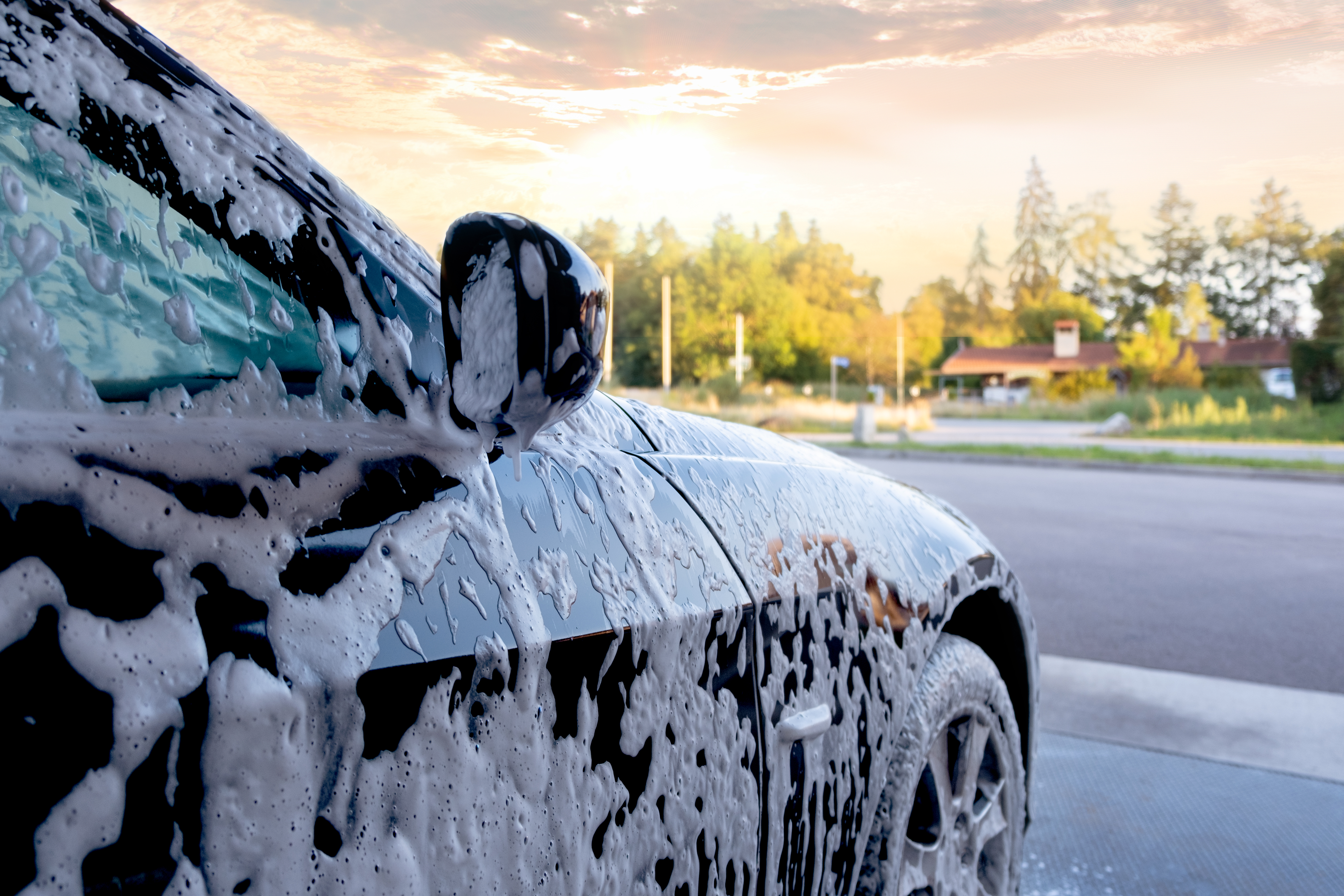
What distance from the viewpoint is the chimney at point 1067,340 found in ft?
187

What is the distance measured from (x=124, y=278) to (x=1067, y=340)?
61689mm

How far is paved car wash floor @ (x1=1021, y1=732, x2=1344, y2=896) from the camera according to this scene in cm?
266

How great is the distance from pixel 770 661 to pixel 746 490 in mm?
290

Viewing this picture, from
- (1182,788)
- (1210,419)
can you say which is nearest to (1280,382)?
(1210,419)

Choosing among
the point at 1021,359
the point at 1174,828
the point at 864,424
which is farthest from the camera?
the point at 1021,359

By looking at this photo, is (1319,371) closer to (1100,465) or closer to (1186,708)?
(1100,465)

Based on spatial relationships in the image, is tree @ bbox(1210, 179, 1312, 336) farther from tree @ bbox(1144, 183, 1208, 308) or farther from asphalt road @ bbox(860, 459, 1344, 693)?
asphalt road @ bbox(860, 459, 1344, 693)

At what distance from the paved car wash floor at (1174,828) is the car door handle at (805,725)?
1.24m

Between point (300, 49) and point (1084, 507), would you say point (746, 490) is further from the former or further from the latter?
point (1084, 507)

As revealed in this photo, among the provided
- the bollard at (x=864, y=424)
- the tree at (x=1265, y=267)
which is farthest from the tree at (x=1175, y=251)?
the bollard at (x=864, y=424)

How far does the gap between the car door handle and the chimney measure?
59843 millimetres

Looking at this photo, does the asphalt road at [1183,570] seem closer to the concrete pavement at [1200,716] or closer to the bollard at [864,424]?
the concrete pavement at [1200,716]

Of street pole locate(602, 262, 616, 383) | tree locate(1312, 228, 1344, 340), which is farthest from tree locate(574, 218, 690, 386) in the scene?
tree locate(1312, 228, 1344, 340)

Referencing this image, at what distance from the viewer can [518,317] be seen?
950 millimetres
